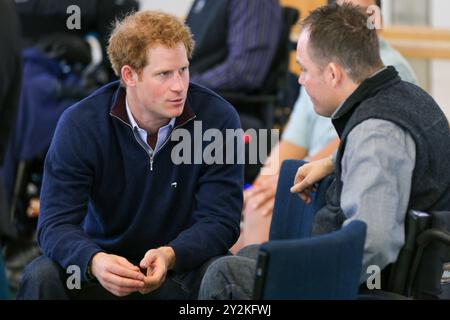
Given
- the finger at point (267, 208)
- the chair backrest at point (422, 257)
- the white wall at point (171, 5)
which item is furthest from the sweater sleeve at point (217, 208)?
the white wall at point (171, 5)

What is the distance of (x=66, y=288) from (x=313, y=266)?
2.51 ft

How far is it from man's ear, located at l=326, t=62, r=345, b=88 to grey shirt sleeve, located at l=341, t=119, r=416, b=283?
154 millimetres

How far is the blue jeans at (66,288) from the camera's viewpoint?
7.07 feet

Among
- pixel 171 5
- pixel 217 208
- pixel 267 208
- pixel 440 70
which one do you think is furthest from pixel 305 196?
pixel 171 5

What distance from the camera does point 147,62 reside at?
2.20 meters

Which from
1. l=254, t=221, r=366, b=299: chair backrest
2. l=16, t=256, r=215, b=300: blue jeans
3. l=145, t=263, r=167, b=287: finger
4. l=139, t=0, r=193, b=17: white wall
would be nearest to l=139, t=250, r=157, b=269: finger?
l=145, t=263, r=167, b=287: finger

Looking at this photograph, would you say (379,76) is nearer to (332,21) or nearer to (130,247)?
(332,21)

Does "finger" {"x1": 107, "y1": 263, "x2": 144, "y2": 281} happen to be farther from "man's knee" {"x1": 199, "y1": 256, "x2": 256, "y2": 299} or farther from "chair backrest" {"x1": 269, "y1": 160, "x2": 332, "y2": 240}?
"chair backrest" {"x1": 269, "y1": 160, "x2": 332, "y2": 240}

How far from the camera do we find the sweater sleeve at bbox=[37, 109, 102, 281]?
2.20 meters

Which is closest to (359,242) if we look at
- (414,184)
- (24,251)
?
(414,184)

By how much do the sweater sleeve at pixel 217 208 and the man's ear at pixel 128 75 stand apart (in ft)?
0.83

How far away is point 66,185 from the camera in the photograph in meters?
2.20

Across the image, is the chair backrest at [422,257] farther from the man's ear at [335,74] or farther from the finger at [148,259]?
the finger at [148,259]

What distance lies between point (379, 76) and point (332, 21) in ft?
0.54
